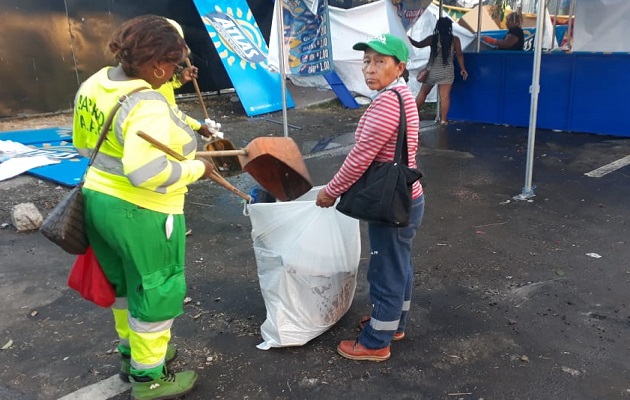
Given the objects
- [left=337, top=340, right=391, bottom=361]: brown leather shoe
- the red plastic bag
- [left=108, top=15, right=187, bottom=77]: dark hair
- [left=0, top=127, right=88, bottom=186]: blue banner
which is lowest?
[left=337, top=340, right=391, bottom=361]: brown leather shoe

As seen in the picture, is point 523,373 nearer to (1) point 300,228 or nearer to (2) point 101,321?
(1) point 300,228

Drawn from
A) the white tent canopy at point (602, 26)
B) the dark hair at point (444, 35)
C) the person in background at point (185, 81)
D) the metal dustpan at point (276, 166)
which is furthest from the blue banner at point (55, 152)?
the white tent canopy at point (602, 26)

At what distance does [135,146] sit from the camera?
2055mm

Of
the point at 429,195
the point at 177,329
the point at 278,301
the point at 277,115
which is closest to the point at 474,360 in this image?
the point at 278,301

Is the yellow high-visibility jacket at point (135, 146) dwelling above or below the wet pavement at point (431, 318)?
above

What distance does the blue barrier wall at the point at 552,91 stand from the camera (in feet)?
26.1

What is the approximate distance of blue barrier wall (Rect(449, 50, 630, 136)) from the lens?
796 centimetres

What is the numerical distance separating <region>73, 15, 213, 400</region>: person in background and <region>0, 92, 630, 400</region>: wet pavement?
53cm

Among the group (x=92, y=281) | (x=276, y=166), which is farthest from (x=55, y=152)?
(x=92, y=281)

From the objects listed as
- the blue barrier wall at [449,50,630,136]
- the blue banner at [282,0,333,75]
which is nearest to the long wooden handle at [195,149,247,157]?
the blue banner at [282,0,333,75]

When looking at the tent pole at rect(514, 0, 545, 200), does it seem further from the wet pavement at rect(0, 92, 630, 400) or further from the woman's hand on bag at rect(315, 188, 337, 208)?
the woman's hand on bag at rect(315, 188, 337, 208)

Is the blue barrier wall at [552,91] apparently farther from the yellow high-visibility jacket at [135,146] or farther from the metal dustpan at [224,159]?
the yellow high-visibility jacket at [135,146]

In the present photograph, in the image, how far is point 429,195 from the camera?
5.75 metres

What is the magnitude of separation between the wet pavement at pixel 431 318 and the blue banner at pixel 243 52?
5322mm
